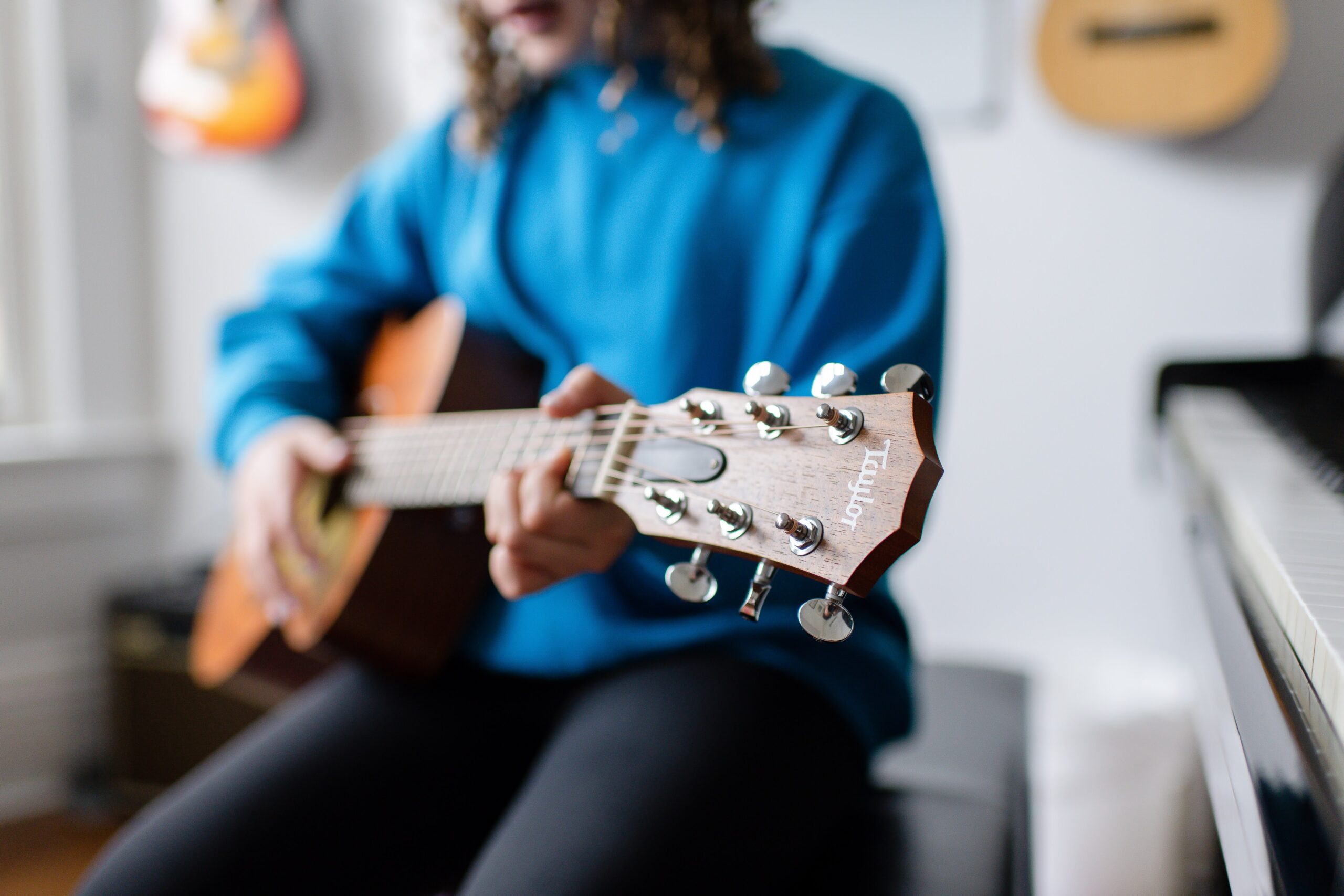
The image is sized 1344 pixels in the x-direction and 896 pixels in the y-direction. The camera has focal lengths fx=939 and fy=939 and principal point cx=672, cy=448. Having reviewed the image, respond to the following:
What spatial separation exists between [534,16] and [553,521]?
560mm

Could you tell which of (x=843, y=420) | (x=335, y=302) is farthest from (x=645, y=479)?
(x=335, y=302)

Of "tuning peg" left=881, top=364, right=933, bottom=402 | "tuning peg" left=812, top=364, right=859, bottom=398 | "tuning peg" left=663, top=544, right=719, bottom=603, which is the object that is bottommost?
"tuning peg" left=663, top=544, right=719, bottom=603

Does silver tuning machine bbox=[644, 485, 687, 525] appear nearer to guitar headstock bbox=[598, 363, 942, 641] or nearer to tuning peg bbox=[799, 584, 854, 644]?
guitar headstock bbox=[598, 363, 942, 641]

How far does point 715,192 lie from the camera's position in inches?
31.1

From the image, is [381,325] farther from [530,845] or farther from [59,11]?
[59,11]

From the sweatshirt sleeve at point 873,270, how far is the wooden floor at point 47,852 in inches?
57.7

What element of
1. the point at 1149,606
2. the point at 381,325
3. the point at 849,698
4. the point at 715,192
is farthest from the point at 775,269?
the point at 1149,606

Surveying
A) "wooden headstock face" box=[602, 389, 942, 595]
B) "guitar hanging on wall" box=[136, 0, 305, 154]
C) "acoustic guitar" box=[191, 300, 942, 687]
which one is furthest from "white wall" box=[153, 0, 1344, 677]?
"wooden headstock face" box=[602, 389, 942, 595]

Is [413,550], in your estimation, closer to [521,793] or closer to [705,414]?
[521,793]

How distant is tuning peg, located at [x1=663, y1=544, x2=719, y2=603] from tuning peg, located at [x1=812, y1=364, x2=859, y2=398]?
109 millimetres

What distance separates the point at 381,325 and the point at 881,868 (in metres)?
0.81

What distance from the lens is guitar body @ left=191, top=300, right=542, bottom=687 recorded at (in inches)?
33.2

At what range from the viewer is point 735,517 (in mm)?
487

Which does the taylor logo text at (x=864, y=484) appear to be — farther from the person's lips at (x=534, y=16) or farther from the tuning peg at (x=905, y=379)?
the person's lips at (x=534, y=16)
